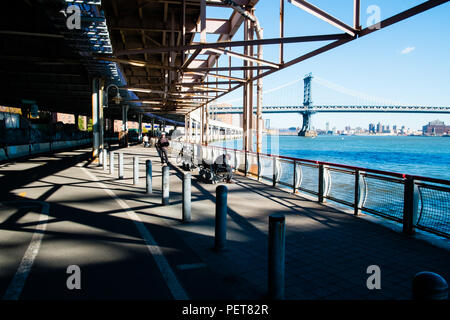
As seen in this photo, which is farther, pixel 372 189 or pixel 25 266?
pixel 372 189

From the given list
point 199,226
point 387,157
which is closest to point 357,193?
point 199,226

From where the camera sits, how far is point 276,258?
3662 millimetres

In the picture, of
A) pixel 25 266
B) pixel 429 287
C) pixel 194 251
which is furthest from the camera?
pixel 194 251

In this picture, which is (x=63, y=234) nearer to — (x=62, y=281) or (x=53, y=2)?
(x=62, y=281)

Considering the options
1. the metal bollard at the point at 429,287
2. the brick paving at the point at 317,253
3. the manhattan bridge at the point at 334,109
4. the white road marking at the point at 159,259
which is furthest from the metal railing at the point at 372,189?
the manhattan bridge at the point at 334,109

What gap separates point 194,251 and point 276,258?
1760 mm

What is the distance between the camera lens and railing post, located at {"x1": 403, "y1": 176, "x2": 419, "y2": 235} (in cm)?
598

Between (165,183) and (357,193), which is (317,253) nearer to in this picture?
(357,193)

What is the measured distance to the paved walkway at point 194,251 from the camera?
3859 millimetres

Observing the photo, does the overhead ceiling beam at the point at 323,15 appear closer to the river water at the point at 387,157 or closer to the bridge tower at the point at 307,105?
the river water at the point at 387,157

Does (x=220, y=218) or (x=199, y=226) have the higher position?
(x=220, y=218)

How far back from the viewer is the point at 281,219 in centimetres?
359
